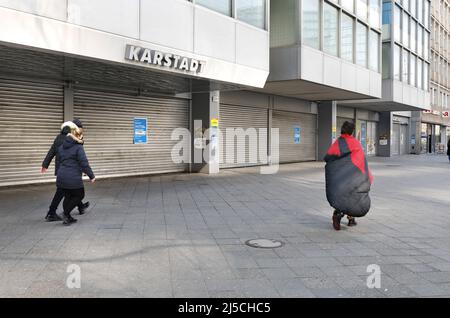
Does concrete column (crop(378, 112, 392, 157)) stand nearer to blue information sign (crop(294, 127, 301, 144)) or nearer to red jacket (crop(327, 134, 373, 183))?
blue information sign (crop(294, 127, 301, 144))

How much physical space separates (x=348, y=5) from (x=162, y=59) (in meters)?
12.5

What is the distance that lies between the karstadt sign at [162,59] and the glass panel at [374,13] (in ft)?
46.3

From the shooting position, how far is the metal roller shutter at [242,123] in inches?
712

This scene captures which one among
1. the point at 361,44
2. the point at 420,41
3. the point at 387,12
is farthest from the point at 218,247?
the point at 420,41

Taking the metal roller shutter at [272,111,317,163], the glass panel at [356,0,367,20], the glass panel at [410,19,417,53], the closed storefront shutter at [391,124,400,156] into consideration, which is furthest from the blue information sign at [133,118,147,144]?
the closed storefront shutter at [391,124,400,156]

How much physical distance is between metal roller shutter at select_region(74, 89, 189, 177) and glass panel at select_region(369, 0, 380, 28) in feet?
38.7

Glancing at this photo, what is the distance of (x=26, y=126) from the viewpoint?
11.5 metres

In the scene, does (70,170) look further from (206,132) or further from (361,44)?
(361,44)

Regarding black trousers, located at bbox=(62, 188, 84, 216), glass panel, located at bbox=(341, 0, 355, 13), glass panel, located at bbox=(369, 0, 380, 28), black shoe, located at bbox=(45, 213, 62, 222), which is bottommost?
black shoe, located at bbox=(45, 213, 62, 222)

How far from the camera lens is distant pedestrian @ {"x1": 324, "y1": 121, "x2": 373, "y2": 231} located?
653 cm

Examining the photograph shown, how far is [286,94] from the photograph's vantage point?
821 inches

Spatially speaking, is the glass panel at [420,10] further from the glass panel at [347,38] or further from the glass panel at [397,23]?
the glass panel at [347,38]
